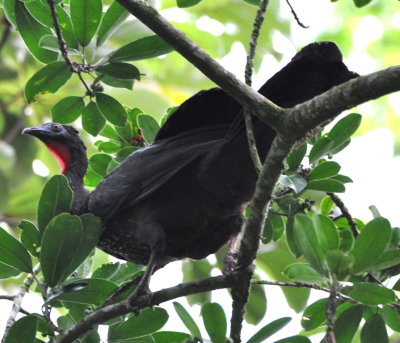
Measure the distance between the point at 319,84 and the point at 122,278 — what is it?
1.53 meters

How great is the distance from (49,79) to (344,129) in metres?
1.40

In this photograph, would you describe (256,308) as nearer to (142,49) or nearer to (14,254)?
(14,254)

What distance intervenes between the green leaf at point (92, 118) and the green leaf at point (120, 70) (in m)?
0.31

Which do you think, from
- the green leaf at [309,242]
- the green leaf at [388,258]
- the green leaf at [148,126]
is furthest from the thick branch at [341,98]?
the green leaf at [148,126]

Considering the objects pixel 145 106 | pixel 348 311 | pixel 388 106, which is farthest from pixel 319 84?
pixel 388 106

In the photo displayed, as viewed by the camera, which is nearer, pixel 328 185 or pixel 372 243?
pixel 372 243

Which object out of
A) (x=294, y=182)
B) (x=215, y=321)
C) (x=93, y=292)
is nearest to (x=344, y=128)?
(x=294, y=182)

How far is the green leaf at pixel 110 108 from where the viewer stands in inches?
151

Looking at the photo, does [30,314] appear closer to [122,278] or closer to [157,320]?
[157,320]

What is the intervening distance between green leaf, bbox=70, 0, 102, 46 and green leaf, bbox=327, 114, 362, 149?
3.93 feet

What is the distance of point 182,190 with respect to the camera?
396cm

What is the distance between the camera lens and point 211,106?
3.78 m

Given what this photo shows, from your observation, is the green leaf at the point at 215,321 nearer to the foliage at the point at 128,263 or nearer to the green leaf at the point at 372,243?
the foliage at the point at 128,263

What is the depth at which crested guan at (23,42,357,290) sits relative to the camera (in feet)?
12.3
